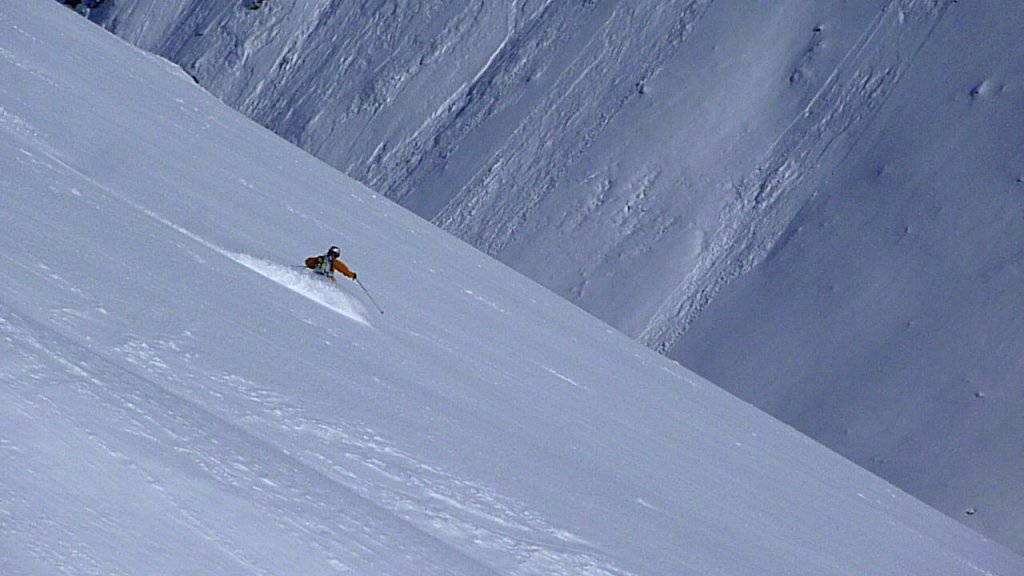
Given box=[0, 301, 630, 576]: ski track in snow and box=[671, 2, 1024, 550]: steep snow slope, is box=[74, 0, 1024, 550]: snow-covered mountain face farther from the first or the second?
box=[0, 301, 630, 576]: ski track in snow

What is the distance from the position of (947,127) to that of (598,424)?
875cm

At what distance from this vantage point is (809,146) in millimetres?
13477

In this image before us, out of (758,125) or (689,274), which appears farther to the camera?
(758,125)

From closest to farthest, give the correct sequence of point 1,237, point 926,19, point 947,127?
point 1,237, point 947,127, point 926,19

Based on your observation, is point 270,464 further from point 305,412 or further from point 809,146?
point 809,146

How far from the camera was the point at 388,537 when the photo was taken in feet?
8.67

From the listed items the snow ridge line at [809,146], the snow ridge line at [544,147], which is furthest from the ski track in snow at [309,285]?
the snow ridge line at [544,147]

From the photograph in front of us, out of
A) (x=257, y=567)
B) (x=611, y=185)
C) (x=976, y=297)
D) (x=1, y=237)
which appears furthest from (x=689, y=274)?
(x=257, y=567)

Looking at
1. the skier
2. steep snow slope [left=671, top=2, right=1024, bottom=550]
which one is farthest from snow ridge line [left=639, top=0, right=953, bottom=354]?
the skier

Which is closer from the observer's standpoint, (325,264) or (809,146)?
(325,264)

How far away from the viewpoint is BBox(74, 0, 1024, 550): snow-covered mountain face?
444 inches

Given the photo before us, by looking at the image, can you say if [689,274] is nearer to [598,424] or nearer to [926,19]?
[926,19]

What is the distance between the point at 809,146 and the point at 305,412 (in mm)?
11191

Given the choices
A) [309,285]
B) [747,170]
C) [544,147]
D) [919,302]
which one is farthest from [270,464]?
[544,147]
